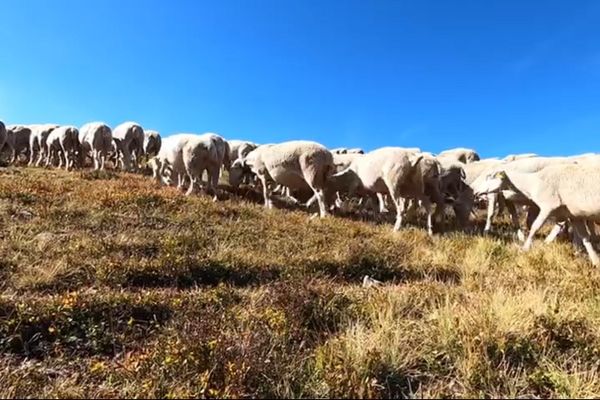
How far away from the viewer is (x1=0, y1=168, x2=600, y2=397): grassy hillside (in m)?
4.98

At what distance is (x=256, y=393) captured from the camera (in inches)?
187

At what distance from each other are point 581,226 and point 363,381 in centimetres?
871

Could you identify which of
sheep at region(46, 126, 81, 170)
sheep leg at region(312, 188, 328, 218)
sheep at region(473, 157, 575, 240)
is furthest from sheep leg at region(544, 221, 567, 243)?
sheep at region(46, 126, 81, 170)

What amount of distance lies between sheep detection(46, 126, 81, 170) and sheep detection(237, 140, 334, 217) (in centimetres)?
1264

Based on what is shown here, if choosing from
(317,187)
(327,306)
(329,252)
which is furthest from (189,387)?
(317,187)

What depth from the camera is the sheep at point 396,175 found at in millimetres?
14367

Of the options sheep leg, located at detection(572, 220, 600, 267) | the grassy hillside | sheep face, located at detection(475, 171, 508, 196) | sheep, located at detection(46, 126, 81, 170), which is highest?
sheep, located at detection(46, 126, 81, 170)

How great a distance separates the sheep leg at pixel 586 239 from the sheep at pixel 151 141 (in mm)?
23558

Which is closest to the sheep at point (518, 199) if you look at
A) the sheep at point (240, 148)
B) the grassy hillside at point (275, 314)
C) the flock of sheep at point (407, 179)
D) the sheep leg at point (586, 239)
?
the flock of sheep at point (407, 179)

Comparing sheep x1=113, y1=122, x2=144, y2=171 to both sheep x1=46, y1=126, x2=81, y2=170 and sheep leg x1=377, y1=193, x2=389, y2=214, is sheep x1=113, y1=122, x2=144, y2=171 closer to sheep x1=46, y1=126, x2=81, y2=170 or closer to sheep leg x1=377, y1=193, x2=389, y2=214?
sheep x1=46, y1=126, x2=81, y2=170

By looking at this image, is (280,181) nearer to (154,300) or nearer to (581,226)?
(581,226)

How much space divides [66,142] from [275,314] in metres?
22.1

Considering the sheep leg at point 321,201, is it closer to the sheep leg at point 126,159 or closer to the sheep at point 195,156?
the sheep at point 195,156

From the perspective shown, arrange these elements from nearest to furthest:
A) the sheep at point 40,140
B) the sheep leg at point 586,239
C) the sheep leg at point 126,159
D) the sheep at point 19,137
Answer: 1. the sheep leg at point 586,239
2. the sheep leg at point 126,159
3. the sheep at point 40,140
4. the sheep at point 19,137
